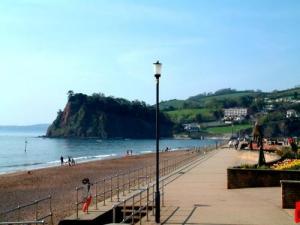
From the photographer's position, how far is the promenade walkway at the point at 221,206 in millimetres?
14766

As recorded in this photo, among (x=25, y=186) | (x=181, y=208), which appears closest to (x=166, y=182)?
(x=181, y=208)

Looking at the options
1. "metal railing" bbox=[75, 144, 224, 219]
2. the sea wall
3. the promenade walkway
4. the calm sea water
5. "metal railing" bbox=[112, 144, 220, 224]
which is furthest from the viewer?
the calm sea water

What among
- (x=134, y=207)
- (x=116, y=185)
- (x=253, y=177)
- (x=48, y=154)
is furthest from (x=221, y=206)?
(x=48, y=154)

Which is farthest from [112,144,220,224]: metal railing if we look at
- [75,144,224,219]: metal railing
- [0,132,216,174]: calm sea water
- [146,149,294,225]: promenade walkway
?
[0,132,216,174]: calm sea water

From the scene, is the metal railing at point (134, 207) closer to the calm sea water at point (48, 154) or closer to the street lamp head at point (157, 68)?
the street lamp head at point (157, 68)

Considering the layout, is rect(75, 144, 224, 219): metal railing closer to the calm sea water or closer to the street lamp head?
the street lamp head

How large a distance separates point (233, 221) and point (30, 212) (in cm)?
1123

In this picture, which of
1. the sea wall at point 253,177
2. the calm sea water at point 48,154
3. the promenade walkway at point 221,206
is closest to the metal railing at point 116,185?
the promenade walkway at point 221,206

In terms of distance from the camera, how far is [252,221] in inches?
574

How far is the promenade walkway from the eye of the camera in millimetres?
14766

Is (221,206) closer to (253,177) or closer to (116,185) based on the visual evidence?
(253,177)

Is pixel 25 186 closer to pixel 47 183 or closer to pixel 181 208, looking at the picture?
pixel 47 183

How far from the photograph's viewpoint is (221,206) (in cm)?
1758

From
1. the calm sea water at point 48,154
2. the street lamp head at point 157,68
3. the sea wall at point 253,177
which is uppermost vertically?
the street lamp head at point 157,68
